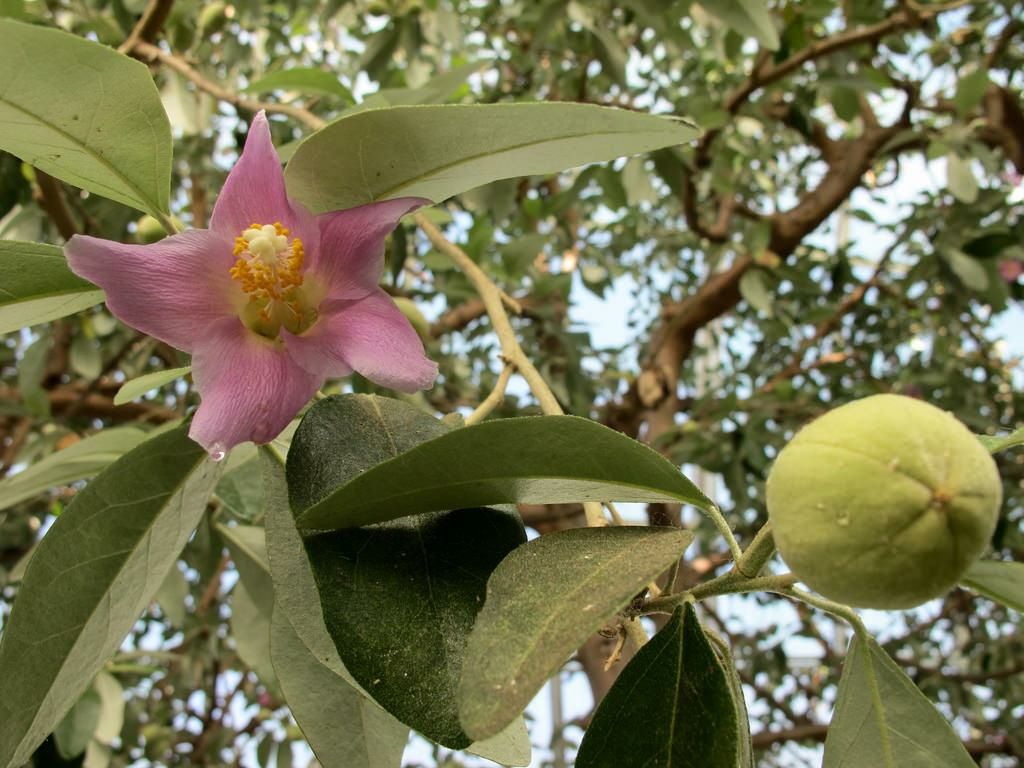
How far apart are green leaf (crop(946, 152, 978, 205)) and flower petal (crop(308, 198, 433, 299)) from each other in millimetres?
2205

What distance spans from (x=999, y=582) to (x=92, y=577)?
63cm

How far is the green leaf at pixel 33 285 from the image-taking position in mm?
621

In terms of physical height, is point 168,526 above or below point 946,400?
above

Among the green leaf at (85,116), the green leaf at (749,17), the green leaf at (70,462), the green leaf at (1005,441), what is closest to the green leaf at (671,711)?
the green leaf at (1005,441)

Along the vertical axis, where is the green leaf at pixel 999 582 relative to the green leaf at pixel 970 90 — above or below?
above

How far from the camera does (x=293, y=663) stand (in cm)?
66

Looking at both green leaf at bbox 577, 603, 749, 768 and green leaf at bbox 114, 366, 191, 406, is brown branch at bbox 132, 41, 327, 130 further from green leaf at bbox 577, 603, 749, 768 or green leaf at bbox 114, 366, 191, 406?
green leaf at bbox 577, 603, 749, 768

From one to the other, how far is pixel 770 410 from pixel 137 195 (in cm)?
208

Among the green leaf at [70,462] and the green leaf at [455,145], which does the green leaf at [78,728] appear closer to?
the green leaf at [70,462]

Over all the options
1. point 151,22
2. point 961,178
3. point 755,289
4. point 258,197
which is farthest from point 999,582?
point 961,178

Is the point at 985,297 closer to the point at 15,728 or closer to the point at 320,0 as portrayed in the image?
the point at 320,0

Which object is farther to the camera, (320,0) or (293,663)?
(320,0)

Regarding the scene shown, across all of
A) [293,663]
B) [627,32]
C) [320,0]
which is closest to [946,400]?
[627,32]

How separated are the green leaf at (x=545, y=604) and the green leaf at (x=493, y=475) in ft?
0.10
